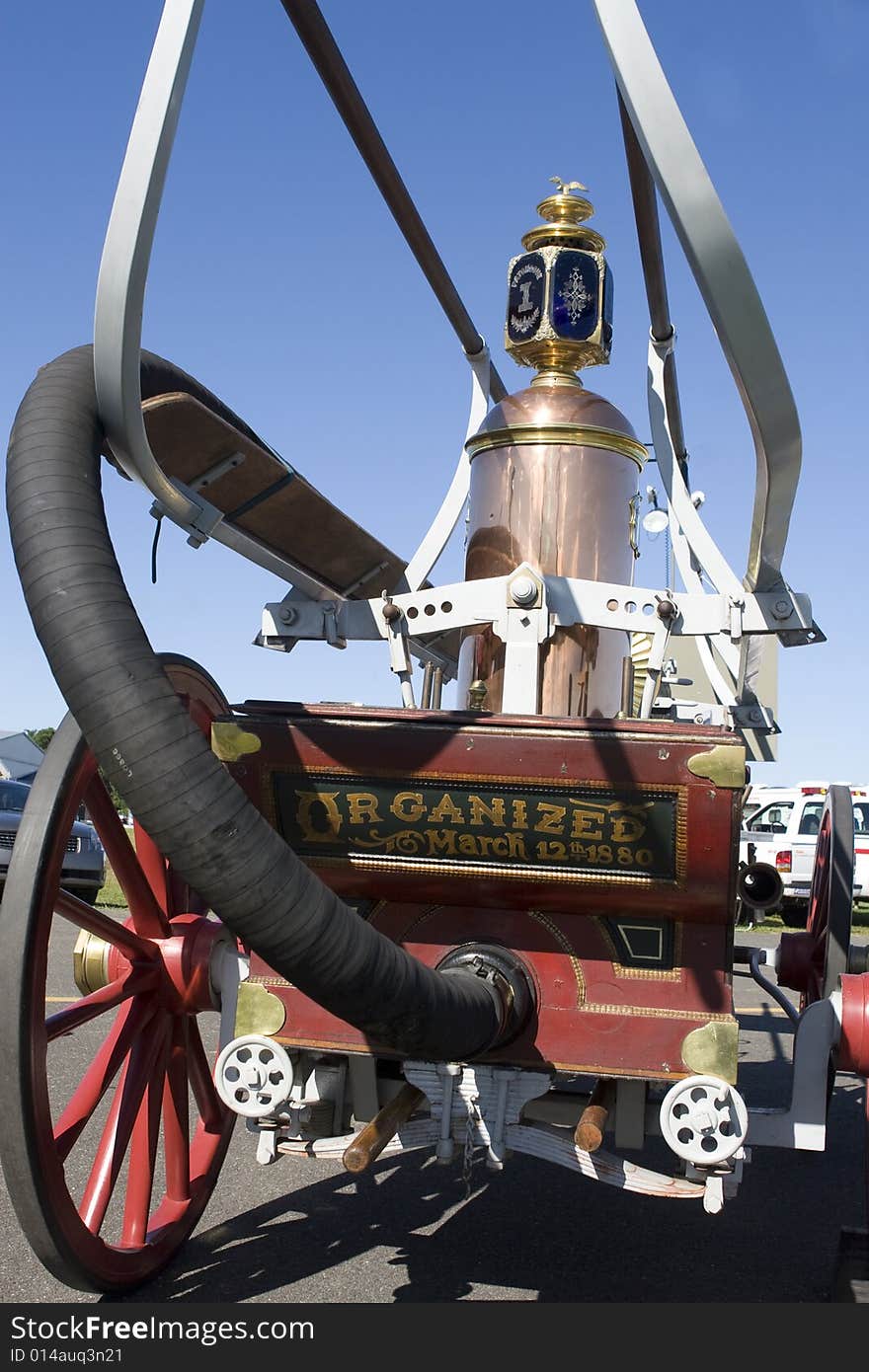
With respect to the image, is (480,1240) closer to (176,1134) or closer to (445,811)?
(176,1134)

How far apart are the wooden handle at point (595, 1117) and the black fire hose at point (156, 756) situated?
0.53 metres

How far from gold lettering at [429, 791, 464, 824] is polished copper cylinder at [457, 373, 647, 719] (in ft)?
3.20

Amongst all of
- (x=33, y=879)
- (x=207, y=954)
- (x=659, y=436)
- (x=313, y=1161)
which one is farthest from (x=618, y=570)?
(x=313, y=1161)

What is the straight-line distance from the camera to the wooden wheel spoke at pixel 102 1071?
3443mm

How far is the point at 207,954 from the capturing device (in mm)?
3766

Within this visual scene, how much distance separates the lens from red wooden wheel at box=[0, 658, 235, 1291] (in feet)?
9.98

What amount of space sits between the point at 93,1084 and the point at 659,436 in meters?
2.77

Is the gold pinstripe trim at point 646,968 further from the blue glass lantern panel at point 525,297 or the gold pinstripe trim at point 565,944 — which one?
the blue glass lantern panel at point 525,297

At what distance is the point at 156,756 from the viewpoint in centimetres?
232

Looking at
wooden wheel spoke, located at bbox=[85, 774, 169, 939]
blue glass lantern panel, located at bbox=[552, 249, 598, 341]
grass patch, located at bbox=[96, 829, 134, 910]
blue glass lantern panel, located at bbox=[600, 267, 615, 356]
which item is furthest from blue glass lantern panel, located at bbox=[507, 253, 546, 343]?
grass patch, located at bbox=[96, 829, 134, 910]

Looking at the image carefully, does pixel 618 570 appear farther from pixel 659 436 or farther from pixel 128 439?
pixel 128 439

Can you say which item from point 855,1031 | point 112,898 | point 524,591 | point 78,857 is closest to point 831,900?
point 855,1031

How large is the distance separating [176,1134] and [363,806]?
1.53 metres

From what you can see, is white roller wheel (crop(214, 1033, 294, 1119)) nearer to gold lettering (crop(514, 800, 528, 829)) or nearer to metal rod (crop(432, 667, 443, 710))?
gold lettering (crop(514, 800, 528, 829))
